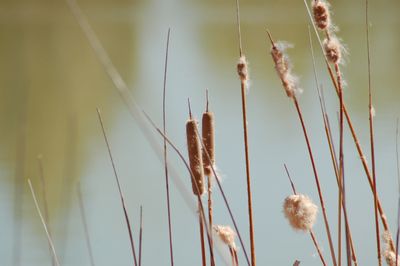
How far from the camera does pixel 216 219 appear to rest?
4.66 metres

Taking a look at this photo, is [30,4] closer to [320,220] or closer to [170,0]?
[170,0]

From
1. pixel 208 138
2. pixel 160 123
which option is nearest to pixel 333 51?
pixel 208 138

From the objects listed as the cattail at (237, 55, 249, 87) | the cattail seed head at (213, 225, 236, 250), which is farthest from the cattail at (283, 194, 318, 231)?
the cattail at (237, 55, 249, 87)

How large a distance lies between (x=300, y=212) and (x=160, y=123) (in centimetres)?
603

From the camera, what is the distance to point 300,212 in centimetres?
114

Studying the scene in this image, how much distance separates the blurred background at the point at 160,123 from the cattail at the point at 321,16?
32 cm

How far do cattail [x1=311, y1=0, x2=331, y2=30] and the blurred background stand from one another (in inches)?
→ 12.5

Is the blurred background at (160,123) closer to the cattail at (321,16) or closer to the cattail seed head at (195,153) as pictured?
the cattail seed head at (195,153)

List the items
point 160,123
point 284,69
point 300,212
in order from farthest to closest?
point 160,123, point 300,212, point 284,69

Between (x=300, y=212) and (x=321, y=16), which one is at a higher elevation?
(x=321, y=16)

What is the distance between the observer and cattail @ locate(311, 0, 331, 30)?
105 cm

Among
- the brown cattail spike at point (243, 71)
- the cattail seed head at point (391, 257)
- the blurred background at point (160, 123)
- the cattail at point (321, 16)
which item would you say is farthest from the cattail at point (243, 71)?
the cattail seed head at point (391, 257)

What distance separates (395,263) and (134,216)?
3.98m

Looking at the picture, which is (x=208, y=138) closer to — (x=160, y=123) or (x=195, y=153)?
(x=195, y=153)
